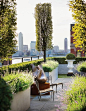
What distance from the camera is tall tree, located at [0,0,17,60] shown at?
6.40 m

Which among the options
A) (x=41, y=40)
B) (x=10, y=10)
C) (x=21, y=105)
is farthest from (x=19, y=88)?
(x=41, y=40)

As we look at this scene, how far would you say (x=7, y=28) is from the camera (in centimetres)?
671

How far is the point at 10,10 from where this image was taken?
6723mm

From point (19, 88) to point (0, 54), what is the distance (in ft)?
5.87

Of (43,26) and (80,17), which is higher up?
(43,26)

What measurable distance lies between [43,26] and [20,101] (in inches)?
397

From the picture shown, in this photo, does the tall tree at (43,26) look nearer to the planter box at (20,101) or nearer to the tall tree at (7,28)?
the tall tree at (7,28)

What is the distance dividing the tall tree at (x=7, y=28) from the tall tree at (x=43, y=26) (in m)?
7.79

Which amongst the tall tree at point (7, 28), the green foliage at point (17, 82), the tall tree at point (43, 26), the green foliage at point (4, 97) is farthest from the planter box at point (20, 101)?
the tall tree at point (43, 26)

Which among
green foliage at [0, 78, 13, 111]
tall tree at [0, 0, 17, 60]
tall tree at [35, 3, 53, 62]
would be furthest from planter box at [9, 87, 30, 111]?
tall tree at [35, 3, 53, 62]

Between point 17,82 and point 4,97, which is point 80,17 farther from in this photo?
point 4,97

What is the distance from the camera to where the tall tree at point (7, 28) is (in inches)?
252

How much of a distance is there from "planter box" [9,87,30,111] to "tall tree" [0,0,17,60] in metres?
1.75

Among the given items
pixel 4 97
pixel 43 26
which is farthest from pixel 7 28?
pixel 43 26
